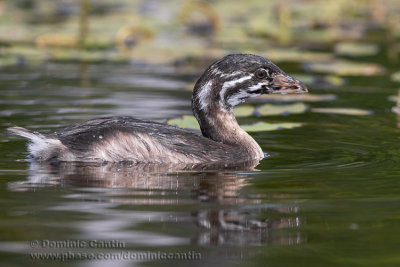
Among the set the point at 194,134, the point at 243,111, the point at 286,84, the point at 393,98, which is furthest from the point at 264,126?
the point at 393,98

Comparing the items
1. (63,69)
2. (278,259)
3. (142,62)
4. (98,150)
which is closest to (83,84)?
(63,69)

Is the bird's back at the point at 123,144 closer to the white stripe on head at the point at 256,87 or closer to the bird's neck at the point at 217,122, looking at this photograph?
the bird's neck at the point at 217,122

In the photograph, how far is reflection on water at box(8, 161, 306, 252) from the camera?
20.7 ft

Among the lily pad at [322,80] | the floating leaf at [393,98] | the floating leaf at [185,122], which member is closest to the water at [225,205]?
the floating leaf at [185,122]

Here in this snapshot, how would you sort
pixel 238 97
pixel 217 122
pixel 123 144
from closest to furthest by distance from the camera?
1. pixel 123 144
2. pixel 217 122
3. pixel 238 97

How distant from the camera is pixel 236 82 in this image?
385 inches

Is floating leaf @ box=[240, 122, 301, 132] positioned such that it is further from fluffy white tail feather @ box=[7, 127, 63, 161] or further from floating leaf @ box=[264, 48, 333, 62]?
floating leaf @ box=[264, 48, 333, 62]

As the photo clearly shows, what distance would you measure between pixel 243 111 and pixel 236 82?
99.6 inches

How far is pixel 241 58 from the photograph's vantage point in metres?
9.84

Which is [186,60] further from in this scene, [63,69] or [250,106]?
[250,106]

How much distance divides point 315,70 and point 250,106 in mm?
3360

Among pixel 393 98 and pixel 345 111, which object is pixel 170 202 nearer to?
pixel 345 111

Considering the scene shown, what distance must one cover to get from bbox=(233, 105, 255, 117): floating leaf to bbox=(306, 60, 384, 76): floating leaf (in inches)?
142

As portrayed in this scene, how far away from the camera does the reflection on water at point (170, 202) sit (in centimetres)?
631
